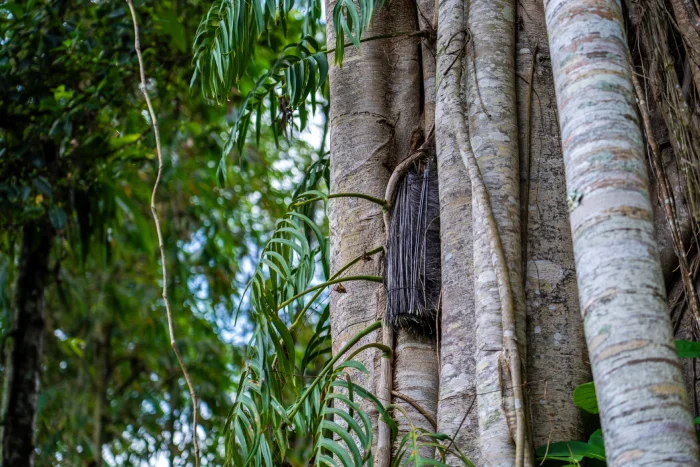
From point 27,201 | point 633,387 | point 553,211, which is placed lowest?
point 633,387

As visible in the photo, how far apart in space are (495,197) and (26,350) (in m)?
3.47

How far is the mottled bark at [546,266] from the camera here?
2.14 metres

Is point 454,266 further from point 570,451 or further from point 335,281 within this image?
point 570,451

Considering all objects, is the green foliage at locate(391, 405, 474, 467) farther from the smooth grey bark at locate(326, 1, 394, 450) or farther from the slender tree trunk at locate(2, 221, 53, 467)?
the slender tree trunk at locate(2, 221, 53, 467)

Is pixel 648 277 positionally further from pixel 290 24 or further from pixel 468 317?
pixel 290 24

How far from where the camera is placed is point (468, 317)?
7.38 feet

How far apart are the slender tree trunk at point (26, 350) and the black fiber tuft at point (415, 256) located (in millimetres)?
2890

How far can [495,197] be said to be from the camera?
2.32 m

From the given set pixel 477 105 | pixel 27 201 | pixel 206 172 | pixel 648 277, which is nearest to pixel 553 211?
pixel 477 105

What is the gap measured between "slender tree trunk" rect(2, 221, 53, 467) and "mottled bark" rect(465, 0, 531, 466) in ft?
10.6

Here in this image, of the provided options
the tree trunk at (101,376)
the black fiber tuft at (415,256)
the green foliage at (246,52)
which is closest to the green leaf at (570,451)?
the black fiber tuft at (415,256)

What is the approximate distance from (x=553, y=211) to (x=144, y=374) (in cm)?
597

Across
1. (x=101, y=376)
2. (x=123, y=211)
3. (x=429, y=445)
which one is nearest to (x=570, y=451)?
(x=429, y=445)

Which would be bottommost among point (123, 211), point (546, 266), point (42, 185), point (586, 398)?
point (586, 398)
